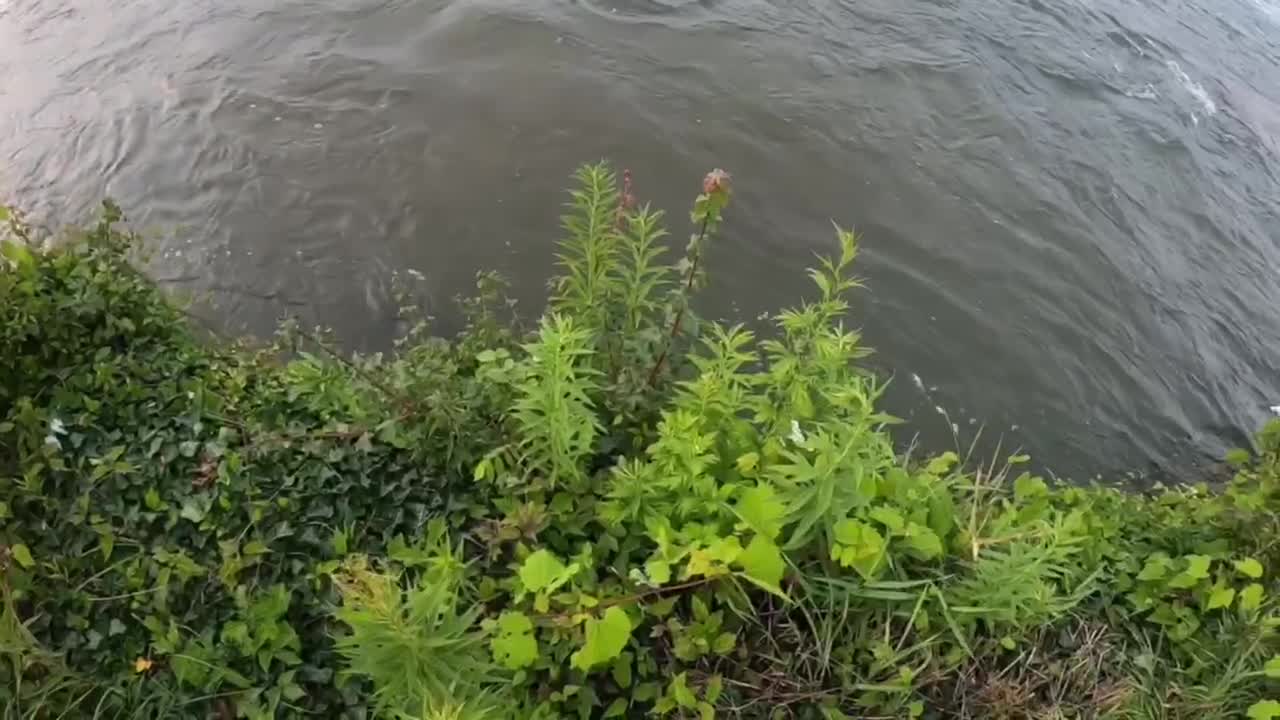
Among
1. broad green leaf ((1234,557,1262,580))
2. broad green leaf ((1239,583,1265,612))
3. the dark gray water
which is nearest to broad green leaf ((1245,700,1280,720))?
broad green leaf ((1239,583,1265,612))

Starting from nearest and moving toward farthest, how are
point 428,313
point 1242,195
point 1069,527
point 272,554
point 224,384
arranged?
point 1069,527, point 272,554, point 224,384, point 428,313, point 1242,195

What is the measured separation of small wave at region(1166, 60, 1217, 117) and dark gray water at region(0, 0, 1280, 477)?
0.04 m

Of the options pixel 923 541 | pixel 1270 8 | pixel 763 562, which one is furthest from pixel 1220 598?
pixel 1270 8

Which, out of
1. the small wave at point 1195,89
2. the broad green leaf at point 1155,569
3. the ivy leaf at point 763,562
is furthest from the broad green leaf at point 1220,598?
the small wave at point 1195,89

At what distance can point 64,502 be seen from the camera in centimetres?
315

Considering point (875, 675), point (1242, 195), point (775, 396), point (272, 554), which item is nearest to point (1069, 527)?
point (875, 675)

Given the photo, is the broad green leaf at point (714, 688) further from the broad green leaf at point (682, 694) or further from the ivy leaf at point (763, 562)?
the ivy leaf at point (763, 562)

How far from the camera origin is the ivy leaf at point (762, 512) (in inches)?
98.2

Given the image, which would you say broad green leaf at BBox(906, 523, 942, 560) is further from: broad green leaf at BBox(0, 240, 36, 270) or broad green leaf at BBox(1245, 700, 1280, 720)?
broad green leaf at BBox(0, 240, 36, 270)

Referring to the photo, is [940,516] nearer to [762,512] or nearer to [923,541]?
[923,541]

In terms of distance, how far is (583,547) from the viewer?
2.73m

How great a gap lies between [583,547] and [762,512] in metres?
0.58

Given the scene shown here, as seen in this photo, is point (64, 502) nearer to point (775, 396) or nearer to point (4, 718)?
point (4, 718)

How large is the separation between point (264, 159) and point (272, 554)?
11.7ft
